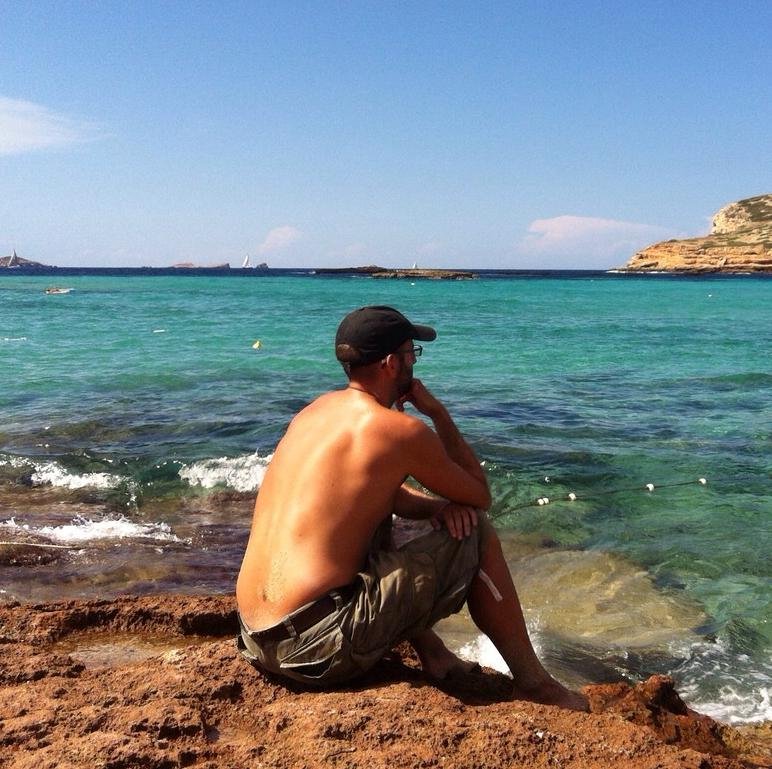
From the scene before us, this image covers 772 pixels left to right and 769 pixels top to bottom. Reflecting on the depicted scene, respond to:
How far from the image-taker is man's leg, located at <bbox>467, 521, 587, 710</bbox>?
338 centimetres

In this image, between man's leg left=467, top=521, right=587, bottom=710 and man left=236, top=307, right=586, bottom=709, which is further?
man's leg left=467, top=521, right=587, bottom=710

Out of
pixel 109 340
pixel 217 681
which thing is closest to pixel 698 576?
pixel 217 681

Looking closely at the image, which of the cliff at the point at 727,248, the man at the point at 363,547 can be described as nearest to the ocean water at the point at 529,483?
the man at the point at 363,547

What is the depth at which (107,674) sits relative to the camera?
11.8 ft

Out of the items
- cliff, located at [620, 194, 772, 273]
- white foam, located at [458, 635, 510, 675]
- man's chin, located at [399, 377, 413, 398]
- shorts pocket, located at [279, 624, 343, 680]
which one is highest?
cliff, located at [620, 194, 772, 273]

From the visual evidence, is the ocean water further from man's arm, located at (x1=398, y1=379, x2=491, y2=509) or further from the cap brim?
the cap brim

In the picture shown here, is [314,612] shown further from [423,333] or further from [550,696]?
[423,333]

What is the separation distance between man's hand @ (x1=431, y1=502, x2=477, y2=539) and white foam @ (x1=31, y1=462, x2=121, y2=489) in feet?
18.7

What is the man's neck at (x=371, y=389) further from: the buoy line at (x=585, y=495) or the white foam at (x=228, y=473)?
the white foam at (x=228, y=473)

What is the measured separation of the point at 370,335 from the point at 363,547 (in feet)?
2.81

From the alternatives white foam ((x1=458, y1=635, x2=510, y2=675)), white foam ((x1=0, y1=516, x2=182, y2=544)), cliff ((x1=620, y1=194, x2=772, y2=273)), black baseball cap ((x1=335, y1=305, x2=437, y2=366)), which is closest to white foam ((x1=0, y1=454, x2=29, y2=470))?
white foam ((x1=0, y1=516, x2=182, y2=544))

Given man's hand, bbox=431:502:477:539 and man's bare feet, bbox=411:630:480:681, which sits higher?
man's hand, bbox=431:502:477:539

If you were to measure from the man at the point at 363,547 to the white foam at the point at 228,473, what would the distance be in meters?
4.91

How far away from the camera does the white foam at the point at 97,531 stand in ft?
21.2
